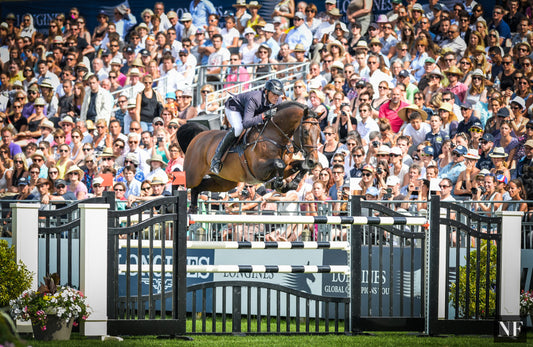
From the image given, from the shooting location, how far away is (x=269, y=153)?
1000 cm

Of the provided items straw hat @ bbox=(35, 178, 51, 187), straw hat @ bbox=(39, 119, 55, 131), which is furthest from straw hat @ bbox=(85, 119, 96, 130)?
straw hat @ bbox=(35, 178, 51, 187)

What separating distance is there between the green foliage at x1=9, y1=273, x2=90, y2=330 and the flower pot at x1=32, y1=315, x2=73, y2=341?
0.04 m

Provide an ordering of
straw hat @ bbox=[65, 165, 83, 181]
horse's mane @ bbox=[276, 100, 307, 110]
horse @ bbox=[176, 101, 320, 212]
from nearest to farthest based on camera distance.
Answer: horse @ bbox=[176, 101, 320, 212]
horse's mane @ bbox=[276, 100, 307, 110]
straw hat @ bbox=[65, 165, 83, 181]

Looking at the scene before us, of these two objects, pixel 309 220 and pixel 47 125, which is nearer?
pixel 309 220

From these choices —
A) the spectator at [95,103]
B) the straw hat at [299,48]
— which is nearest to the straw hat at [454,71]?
the straw hat at [299,48]

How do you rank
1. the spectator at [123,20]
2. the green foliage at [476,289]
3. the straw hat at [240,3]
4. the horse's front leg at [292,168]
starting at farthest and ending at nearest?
1. the spectator at [123,20]
2. the straw hat at [240,3]
3. the horse's front leg at [292,168]
4. the green foliage at [476,289]

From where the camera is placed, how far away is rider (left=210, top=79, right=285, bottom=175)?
9961 mm

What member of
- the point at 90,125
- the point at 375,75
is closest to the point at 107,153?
the point at 90,125

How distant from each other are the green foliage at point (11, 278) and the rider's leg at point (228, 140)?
11.6 ft

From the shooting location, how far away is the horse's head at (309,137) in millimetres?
9406

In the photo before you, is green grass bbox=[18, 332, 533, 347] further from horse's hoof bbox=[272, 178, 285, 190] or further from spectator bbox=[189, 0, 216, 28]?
spectator bbox=[189, 0, 216, 28]

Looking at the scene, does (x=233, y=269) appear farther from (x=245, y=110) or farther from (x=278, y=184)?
(x=245, y=110)

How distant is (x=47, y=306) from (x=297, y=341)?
2237mm

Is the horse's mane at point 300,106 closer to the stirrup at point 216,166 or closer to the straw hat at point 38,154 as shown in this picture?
the stirrup at point 216,166
